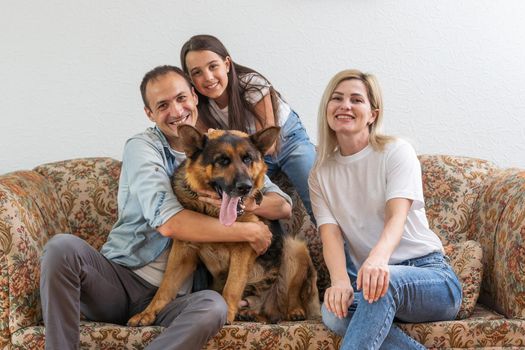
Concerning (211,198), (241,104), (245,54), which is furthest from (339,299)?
(245,54)

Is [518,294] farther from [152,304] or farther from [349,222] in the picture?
[152,304]

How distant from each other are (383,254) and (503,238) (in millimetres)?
761

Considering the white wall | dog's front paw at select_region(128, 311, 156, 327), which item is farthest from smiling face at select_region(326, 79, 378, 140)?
the white wall

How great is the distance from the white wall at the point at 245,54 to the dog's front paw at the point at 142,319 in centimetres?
145

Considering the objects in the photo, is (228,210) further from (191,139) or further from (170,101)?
(170,101)

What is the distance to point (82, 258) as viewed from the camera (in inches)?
88.7

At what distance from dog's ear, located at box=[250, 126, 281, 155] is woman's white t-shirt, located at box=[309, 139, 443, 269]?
25 centimetres

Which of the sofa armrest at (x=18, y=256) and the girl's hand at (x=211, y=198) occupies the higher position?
the girl's hand at (x=211, y=198)

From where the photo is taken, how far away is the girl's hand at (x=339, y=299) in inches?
85.6

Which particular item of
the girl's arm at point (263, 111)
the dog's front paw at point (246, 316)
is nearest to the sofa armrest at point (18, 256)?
the dog's front paw at point (246, 316)

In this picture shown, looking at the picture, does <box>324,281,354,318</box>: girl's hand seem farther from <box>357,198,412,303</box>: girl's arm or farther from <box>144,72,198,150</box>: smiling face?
<box>144,72,198,150</box>: smiling face

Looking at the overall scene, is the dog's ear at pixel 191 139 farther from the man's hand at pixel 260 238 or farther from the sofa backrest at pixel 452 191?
the sofa backrest at pixel 452 191

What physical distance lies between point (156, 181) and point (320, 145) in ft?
2.32

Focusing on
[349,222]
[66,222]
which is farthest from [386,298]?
[66,222]
